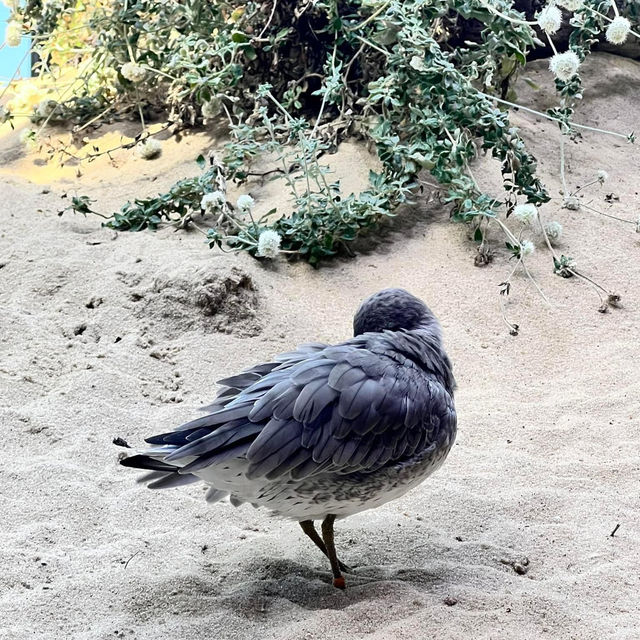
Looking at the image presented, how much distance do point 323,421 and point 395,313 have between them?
492mm


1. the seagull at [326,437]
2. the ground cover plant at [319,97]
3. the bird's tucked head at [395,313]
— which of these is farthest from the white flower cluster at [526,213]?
the seagull at [326,437]

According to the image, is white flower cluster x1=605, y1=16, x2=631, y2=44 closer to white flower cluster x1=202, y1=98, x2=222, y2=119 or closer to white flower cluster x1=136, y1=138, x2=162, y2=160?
white flower cluster x1=202, y1=98, x2=222, y2=119

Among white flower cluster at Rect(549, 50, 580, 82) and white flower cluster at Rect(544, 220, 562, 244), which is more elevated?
white flower cluster at Rect(549, 50, 580, 82)

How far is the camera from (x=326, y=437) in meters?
2.34

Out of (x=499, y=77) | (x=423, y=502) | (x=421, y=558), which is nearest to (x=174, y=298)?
(x=423, y=502)

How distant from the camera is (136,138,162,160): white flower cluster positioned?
5.80 m

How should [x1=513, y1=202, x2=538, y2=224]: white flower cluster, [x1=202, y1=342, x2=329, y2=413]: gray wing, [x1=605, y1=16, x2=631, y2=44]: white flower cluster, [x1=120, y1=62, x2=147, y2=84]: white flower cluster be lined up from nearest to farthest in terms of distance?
[x1=202, y1=342, x2=329, y2=413]: gray wing
[x1=605, y1=16, x2=631, y2=44]: white flower cluster
[x1=513, y1=202, x2=538, y2=224]: white flower cluster
[x1=120, y1=62, x2=147, y2=84]: white flower cluster

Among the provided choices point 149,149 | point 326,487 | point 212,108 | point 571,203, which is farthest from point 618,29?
point 326,487

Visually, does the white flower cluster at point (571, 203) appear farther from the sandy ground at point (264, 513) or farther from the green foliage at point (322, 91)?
the green foliage at point (322, 91)

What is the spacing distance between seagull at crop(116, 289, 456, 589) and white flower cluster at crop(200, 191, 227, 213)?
2.32 metres

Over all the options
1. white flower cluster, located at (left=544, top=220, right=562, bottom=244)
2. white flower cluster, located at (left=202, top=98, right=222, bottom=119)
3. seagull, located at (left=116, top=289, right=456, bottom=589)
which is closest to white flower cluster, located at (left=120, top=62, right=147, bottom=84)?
white flower cluster, located at (left=202, top=98, right=222, bottom=119)

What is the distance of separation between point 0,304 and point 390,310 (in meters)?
2.39

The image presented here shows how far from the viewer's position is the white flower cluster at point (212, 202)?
4691 millimetres

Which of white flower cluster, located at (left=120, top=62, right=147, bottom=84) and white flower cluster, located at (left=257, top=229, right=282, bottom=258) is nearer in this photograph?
white flower cluster, located at (left=257, top=229, right=282, bottom=258)
